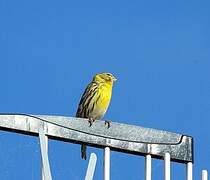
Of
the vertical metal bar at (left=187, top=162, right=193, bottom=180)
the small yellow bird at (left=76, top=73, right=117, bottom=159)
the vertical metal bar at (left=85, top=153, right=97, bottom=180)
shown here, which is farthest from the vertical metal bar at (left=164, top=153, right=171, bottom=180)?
the small yellow bird at (left=76, top=73, right=117, bottom=159)

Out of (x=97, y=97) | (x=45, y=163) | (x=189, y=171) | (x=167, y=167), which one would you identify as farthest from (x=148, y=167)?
(x=97, y=97)

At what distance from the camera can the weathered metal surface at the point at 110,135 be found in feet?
47.0

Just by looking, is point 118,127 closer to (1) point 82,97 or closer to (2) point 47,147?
(2) point 47,147

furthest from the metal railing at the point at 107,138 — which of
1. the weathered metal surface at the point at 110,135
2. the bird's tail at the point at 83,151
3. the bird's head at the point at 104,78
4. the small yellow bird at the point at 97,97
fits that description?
the bird's head at the point at 104,78

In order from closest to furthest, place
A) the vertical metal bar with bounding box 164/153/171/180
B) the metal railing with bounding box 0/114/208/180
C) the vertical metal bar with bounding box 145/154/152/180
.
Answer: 1. the metal railing with bounding box 0/114/208/180
2. the vertical metal bar with bounding box 145/154/152/180
3. the vertical metal bar with bounding box 164/153/171/180

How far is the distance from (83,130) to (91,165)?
3.10 feet

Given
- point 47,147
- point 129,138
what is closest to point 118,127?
point 129,138

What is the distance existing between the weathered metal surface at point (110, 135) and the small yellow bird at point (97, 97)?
367cm

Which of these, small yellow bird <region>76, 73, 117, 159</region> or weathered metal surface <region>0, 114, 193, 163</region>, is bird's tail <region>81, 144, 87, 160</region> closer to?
weathered metal surface <region>0, 114, 193, 163</region>

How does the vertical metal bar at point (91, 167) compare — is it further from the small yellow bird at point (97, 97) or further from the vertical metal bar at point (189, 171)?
the small yellow bird at point (97, 97)

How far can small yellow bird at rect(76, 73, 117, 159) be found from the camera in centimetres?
1955

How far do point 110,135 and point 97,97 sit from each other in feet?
15.7

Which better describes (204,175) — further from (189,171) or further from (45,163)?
(45,163)

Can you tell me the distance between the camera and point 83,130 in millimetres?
14891
